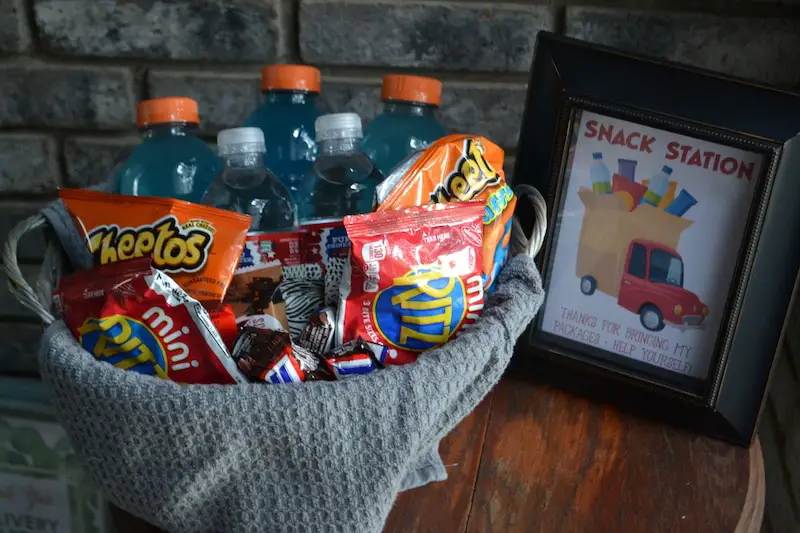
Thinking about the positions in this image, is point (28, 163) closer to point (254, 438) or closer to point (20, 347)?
point (20, 347)

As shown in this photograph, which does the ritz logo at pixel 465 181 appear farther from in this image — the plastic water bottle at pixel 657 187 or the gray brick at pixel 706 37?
the gray brick at pixel 706 37

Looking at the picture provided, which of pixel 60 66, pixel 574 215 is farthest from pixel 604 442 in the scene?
pixel 60 66

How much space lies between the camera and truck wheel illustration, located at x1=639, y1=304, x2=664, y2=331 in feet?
2.11

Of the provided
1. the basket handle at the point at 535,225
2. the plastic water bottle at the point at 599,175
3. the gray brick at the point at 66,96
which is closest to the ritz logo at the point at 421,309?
the basket handle at the point at 535,225

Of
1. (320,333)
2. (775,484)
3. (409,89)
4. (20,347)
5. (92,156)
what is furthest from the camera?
(20,347)

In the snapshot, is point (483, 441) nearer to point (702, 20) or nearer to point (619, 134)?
point (619, 134)

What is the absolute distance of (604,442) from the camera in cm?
62

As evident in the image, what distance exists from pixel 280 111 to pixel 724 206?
1.46 ft

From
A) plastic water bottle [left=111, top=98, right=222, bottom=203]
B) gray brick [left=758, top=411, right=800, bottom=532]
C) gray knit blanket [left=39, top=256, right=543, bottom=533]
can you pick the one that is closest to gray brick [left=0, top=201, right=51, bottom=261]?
plastic water bottle [left=111, top=98, right=222, bottom=203]

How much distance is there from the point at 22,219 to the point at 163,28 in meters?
0.35

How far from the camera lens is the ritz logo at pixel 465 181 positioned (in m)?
0.55

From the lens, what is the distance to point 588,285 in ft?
2.19

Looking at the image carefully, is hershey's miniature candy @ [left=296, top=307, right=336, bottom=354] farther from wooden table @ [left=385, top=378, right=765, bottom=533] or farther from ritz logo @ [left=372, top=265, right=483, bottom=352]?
wooden table @ [left=385, top=378, right=765, bottom=533]

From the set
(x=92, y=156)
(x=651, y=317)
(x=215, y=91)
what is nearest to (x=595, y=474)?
(x=651, y=317)
